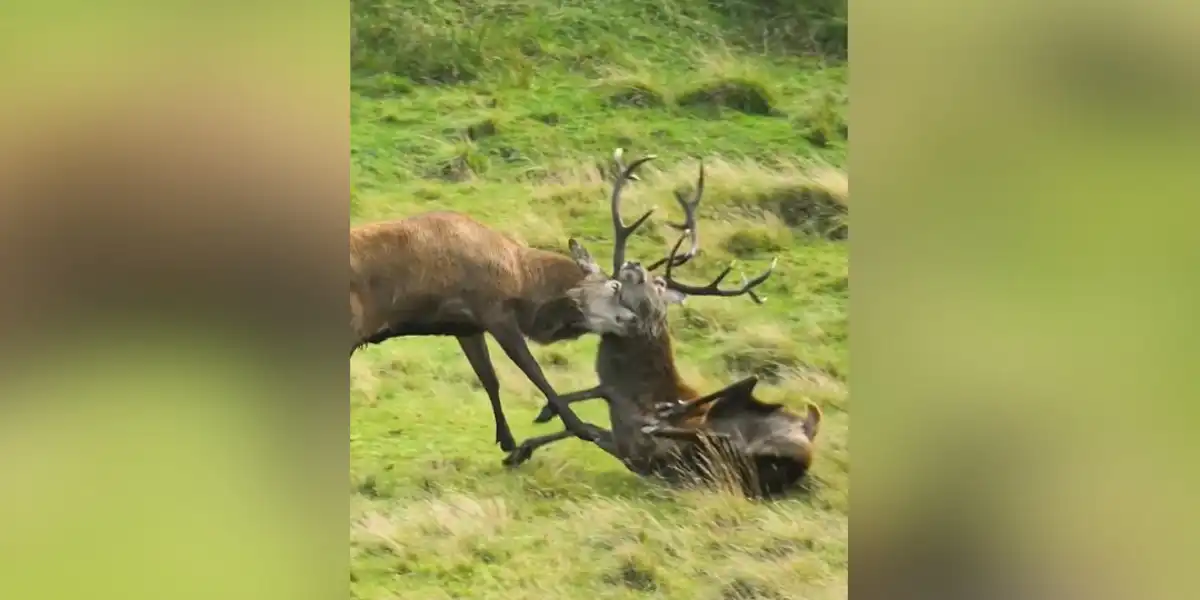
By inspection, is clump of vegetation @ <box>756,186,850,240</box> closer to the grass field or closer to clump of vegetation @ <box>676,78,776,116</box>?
the grass field

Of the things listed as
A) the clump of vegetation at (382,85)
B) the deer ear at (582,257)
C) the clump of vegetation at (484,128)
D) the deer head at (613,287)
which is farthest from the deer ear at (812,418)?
the clump of vegetation at (382,85)

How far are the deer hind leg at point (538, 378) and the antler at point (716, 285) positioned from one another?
0.24 meters

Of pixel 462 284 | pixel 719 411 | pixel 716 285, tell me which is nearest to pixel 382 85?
pixel 462 284

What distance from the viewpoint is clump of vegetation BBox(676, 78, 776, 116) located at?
1.23m

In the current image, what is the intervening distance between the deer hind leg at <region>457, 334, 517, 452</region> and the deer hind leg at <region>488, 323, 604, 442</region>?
33 mm

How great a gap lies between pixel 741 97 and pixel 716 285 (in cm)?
29

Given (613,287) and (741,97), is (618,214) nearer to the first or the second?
(613,287)

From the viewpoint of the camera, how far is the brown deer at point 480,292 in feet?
4.00

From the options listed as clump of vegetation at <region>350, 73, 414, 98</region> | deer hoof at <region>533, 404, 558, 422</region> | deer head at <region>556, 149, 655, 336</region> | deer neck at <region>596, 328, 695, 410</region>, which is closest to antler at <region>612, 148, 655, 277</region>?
deer head at <region>556, 149, 655, 336</region>
